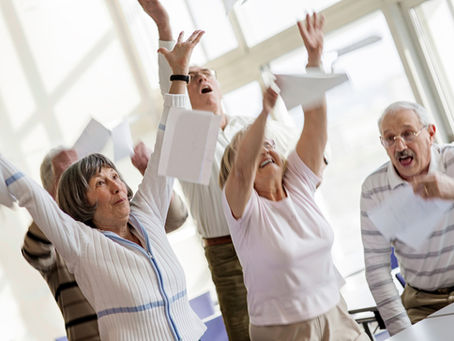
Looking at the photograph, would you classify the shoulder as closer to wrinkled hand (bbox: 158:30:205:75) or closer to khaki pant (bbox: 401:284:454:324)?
khaki pant (bbox: 401:284:454:324)

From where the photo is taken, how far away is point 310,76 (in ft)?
5.99

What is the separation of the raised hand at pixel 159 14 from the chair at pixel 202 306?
6.43 ft

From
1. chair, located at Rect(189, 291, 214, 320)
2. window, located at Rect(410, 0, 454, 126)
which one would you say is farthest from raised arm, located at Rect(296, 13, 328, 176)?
chair, located at Rect(189, 291, 214, 320)

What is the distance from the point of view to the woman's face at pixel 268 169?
84.5 inches

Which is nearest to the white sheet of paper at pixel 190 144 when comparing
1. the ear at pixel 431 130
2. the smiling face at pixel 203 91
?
the smiling face at pixel 203 91

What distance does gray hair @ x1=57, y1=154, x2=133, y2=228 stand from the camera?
1973 mm

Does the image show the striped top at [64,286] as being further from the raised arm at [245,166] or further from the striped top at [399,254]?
the striped top at [399,254]

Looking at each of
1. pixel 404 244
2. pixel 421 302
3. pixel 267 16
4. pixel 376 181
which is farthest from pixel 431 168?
pixel 267 16

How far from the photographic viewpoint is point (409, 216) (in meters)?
2.21

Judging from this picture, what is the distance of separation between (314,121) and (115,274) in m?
0.89

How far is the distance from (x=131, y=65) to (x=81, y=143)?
11.1 feet

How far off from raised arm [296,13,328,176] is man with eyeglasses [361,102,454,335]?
15.5 inches

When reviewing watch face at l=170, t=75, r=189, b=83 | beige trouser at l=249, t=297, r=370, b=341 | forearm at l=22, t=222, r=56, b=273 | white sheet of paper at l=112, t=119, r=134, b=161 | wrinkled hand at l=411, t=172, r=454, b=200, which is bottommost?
beige trouser at l=249, t=297, r=370, b=341

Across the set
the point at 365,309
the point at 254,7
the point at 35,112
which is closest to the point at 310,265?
the point at 365,309
